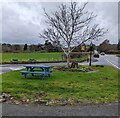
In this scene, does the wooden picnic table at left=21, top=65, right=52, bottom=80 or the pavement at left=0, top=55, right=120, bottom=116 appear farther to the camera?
the wooden picnic table at left=21, top=65, right=52, bottom=80

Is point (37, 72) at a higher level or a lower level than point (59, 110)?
higher

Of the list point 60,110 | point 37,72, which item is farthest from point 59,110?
point 37,72

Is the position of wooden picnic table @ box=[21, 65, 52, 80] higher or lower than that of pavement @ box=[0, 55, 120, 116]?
higher

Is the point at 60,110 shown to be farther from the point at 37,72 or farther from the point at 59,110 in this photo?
the point at 37,72

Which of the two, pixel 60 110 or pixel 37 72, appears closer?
pixel 60 110

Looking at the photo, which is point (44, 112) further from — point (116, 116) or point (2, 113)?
point (116, 116)

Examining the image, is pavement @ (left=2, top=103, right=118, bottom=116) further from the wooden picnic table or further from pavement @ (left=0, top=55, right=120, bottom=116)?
the wooden picnic table

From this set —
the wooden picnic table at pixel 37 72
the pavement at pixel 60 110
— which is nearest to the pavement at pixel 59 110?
the pavement at pixel 60 110

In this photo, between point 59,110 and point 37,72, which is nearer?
point 59,110

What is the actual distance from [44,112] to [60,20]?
57.1 feet

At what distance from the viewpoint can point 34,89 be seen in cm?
975

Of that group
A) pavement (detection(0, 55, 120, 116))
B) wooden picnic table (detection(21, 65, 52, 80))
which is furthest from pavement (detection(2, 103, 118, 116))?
wooden picnic table (detection(21, 65, 52, 80))

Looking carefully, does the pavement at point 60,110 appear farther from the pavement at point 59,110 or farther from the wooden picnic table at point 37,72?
the wooden picnic table at point 37,72

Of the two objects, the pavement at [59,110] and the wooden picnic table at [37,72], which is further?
the wooden picnic table at [37,72]
